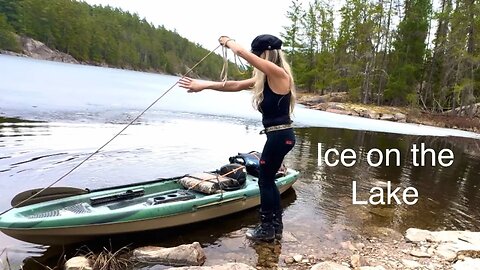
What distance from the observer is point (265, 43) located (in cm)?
486

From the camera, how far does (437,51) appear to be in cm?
4100

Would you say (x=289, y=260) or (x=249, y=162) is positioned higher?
(x=249, y=162)

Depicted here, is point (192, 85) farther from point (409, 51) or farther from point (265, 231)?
point (409, 51)

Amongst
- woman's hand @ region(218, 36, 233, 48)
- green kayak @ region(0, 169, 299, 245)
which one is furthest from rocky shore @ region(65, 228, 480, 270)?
woman's hand @ region(218, 36, 233, 48)

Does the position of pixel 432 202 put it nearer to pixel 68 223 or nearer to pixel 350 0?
pixel 68 223

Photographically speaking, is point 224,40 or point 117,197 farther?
point 117,197

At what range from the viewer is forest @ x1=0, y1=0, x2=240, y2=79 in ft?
299

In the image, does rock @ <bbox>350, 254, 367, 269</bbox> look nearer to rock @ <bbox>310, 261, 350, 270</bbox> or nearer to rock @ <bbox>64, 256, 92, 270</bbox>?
rock @ <bbox>310, 261, 350, 270</bbox>

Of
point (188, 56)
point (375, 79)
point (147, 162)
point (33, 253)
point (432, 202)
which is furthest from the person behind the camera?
point (188, 56)

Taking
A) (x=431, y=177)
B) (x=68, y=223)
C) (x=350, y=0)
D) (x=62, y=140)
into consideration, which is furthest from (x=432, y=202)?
(x=350, y=0)

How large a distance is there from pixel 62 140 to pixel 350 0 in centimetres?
4289

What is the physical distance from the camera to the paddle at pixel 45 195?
515 centimetres

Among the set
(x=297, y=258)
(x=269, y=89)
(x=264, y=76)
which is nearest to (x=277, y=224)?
(x=297, y=258)

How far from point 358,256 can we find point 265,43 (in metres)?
3.10
